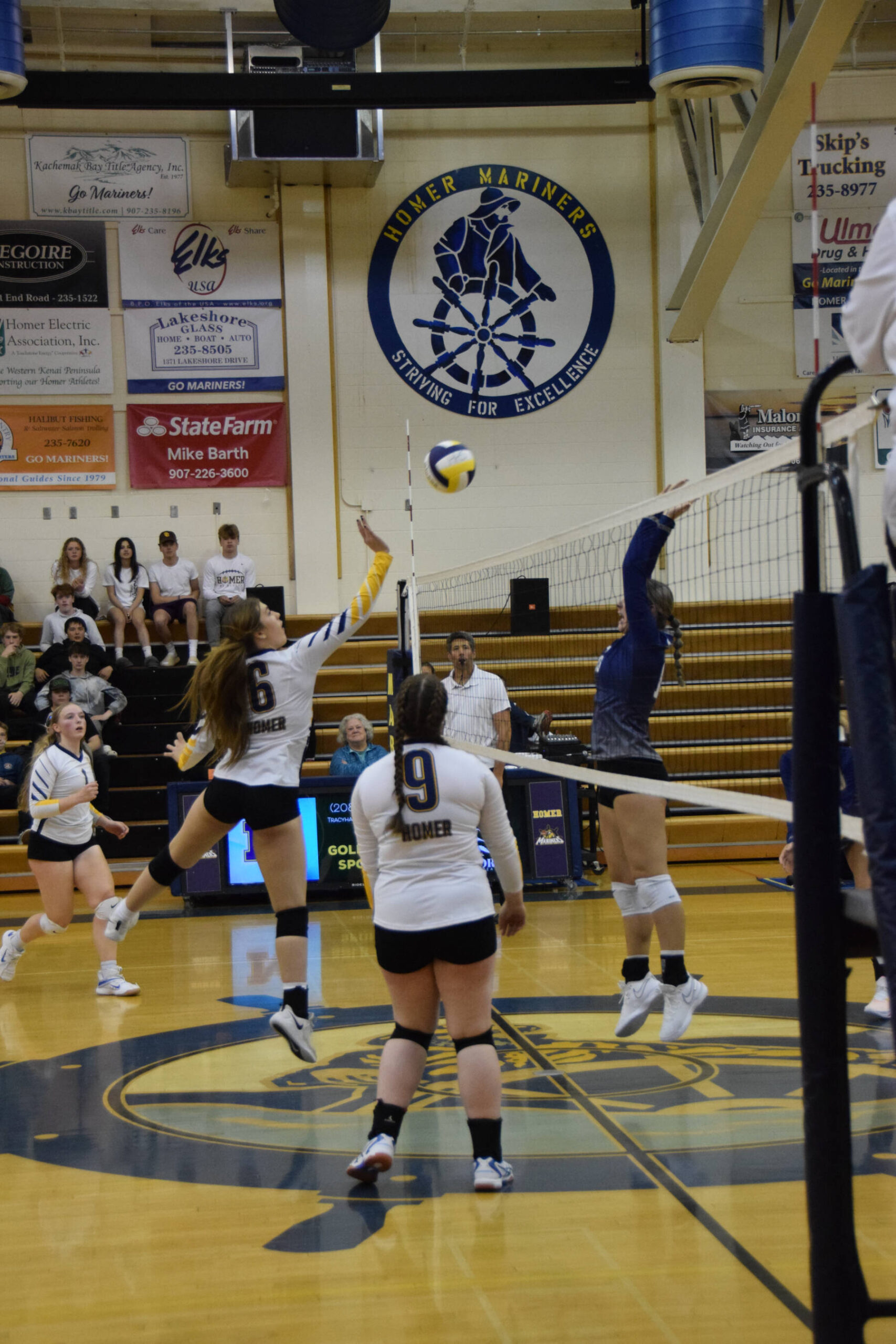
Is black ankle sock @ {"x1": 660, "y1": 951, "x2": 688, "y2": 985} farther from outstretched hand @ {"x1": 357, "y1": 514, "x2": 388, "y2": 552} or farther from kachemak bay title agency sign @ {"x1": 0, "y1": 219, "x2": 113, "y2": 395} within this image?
kachemak bay title agency sign @ {"x1": 0, "y1": 219, "x2": 113, "y2": 395}

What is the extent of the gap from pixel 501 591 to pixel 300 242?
4673 millimetres

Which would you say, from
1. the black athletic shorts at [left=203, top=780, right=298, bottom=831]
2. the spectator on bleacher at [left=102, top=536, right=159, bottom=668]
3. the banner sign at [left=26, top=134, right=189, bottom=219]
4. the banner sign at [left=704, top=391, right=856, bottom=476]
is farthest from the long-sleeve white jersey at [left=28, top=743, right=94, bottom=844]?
the banner sign at [left=704, top=391, right=856, bottom=476]

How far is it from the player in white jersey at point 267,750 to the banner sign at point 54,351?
397 inches

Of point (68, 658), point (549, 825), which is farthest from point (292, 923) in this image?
point (68, 658)

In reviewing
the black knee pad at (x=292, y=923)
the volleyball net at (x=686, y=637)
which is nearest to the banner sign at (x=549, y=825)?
the volleyball net at (x=686, y=637)

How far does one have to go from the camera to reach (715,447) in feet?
49.3

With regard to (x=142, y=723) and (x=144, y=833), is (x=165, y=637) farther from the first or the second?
(x=144, y=833)

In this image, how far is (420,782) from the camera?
3998mm

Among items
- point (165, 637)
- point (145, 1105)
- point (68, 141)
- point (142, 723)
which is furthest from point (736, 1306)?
point (68, 141)

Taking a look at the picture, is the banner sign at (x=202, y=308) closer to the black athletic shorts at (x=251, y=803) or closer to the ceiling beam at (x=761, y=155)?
the ceiling beam at (x=761, y=155)

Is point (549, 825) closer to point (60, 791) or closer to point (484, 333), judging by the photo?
point (60, 791)

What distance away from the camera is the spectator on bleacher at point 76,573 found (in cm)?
1364

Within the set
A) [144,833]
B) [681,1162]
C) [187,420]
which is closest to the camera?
[681,1162]

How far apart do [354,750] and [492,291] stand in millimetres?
6548
